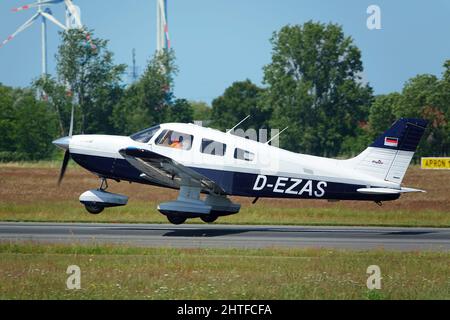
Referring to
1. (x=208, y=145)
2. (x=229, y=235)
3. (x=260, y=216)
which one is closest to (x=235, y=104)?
(x=260, y=216)

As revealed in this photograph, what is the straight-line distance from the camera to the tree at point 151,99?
6881cm

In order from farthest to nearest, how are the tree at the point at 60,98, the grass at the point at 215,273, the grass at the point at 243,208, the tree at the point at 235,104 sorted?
the tree at the point at 235,104 < the tree at the point at 60,98 < the grass at the point at 243,208 < the grass at the point at 215,273

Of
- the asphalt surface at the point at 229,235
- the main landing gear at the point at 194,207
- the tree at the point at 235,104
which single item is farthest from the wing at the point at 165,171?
the tree at the point at 235,104

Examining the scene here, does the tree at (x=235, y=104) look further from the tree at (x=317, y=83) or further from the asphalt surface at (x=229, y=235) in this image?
the asphalt surface at (x=229, y=235)

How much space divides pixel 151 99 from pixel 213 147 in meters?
48.3

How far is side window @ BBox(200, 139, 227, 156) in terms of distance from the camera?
71.9 ft

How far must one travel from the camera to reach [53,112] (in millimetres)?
68375

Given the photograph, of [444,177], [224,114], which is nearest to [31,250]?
[444,177]

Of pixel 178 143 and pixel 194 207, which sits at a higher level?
pixel 178 143

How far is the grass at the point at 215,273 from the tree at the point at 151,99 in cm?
5152

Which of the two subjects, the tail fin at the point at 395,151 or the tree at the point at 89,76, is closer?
the tail fin at the point at 395,151

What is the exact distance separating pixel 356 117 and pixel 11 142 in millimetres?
30781

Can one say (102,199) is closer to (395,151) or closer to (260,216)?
(260,216)

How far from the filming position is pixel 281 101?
245ft
